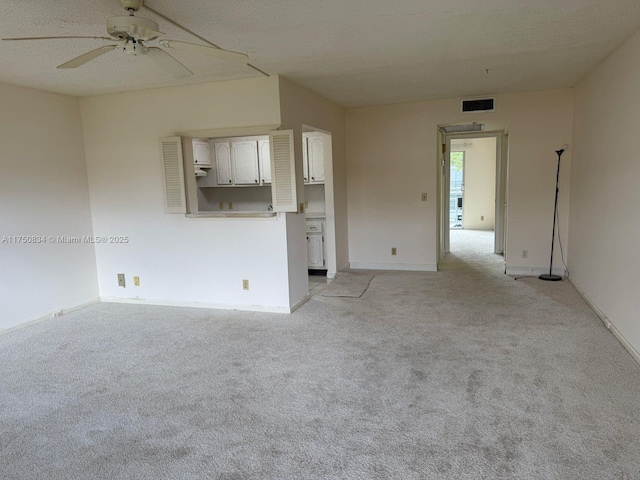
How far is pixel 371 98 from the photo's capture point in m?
5.42

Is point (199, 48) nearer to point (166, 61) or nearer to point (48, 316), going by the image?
point (166, 61)

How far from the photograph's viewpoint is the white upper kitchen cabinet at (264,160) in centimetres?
584

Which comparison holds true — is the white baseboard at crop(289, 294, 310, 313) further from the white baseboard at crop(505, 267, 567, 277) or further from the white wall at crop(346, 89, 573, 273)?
the white baseboard at crop(505, 267, 567, 277)

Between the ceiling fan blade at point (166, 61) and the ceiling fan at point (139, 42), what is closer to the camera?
the ceiling fan at point (139, 42)

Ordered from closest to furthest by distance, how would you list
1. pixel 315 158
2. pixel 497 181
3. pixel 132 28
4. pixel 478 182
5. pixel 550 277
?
pixel 132 28 → pixel 550 277 → pixel 315 158 → pixel 497 181 → pixel 478 182

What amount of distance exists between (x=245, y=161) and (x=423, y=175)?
2.45 metres

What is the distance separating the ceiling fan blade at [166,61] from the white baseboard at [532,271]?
4.74m

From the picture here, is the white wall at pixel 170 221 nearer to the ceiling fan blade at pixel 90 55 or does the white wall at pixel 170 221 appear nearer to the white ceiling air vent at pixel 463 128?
the ceiling fan blade at pixel 90 55

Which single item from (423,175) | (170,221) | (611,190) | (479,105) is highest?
(479,105)

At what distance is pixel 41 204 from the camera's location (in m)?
4.37

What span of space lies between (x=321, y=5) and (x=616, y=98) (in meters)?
2.70

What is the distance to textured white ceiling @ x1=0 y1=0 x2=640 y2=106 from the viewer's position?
2508 millimetres

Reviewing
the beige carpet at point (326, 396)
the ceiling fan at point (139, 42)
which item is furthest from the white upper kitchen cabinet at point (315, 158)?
the ceiling fan at point (139, 42)

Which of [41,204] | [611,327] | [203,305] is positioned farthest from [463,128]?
[41,204]
